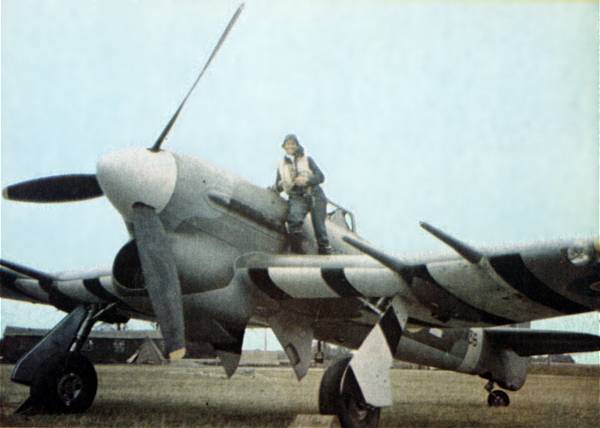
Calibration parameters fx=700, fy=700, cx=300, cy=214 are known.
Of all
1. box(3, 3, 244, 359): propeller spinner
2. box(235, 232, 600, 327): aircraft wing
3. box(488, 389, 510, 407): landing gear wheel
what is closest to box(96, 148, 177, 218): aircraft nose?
box(3, 3, 244, 359): propeller spinner

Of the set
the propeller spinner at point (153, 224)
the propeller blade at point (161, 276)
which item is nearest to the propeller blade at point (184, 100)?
the propeller spinner at point (153, 224)

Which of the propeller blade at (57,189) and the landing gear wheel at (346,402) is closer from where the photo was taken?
the landing gear wheel at (346,402)

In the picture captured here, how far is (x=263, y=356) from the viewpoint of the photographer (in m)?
57.6

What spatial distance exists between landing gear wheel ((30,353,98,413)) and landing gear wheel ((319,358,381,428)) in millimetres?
3557

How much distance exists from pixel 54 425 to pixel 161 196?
2720mm

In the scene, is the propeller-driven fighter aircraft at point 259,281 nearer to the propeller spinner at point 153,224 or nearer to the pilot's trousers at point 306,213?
the propeller spinner at point 153,224

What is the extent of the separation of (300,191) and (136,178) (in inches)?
78.9

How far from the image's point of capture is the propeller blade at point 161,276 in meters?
6.60

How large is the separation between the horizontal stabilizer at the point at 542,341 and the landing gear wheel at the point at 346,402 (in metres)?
4.95

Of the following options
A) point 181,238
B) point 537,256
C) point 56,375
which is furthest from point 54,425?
point 537,256

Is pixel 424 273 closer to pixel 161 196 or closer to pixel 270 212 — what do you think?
pixel 270 212

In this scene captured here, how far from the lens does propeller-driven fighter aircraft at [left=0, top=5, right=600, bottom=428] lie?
6.70 metres

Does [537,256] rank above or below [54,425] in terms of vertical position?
above

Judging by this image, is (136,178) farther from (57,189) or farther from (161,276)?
(57,189)
